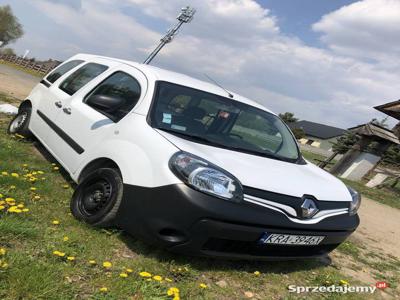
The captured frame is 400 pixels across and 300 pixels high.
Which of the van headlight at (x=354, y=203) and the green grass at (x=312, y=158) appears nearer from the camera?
the van headlight at (x=354, y=203)

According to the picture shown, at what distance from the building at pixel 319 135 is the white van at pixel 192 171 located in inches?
3479

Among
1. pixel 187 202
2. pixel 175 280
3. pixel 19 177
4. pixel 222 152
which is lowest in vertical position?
pixel 19 177

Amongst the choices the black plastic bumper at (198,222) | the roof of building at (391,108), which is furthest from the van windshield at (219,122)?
the roof of building at (391,108)

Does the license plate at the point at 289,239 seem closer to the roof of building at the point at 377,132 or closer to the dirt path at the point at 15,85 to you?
the dirt path at the point at 15,85

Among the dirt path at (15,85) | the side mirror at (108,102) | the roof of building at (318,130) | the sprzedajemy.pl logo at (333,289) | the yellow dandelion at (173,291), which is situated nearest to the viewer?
the yellow dandelion at (173,291)

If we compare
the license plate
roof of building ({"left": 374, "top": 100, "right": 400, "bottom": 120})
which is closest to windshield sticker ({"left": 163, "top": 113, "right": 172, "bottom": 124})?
the license plate

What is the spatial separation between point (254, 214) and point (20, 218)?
2.08 metres

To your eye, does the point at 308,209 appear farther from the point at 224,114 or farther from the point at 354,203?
the point at 224,114

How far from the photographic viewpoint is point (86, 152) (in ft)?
15.3

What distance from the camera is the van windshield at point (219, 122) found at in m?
4.27

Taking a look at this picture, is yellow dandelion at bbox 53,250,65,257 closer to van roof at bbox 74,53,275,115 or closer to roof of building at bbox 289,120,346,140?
van roof at bbox 74,53,275,115

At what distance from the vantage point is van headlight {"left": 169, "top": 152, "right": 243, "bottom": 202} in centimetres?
344

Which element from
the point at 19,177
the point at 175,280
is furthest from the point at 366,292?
the point at 19,177

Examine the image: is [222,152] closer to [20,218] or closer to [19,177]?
[20,218]
